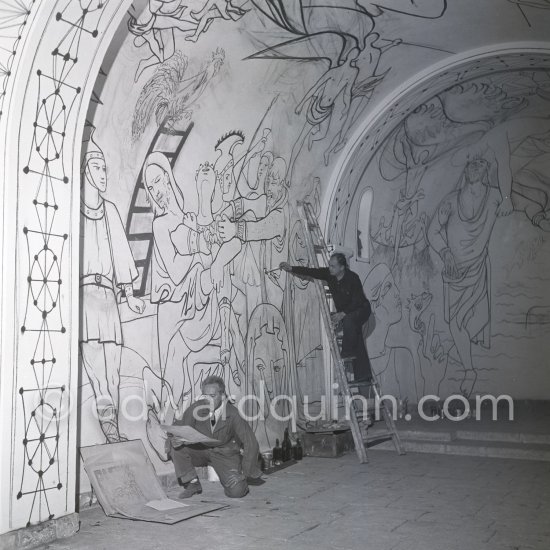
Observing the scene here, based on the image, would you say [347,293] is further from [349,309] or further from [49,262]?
[49,262]

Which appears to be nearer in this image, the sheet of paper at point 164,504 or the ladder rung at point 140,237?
the sheet of paper at point 164,504

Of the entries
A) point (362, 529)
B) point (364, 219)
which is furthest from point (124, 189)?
point (364, 219)

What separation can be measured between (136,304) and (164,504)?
188cm

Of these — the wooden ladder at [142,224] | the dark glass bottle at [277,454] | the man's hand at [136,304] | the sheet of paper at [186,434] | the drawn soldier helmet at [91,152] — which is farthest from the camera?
the dark glass bottle at [277,454]

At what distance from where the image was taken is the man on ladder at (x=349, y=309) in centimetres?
977

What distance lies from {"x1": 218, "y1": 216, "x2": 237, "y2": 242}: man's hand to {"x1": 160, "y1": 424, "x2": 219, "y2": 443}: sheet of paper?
8.59 feet

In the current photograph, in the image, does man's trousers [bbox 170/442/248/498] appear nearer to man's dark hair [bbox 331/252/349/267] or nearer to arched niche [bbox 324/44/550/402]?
man's dark hair [bbox 331/252/349/267]

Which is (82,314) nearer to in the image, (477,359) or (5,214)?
(5,214)

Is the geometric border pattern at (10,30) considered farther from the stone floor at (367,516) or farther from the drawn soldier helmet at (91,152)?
the stone floor at (367,516)

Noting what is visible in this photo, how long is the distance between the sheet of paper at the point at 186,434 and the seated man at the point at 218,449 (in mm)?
277

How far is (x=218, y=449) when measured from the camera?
681 centimetres

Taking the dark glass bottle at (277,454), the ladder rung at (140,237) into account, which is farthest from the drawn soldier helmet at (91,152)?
the dark glass bottle at (277,454)

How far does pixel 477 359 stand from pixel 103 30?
9.12 metres

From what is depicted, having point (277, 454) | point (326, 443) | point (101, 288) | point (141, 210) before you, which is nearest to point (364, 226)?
point (326, 443)
